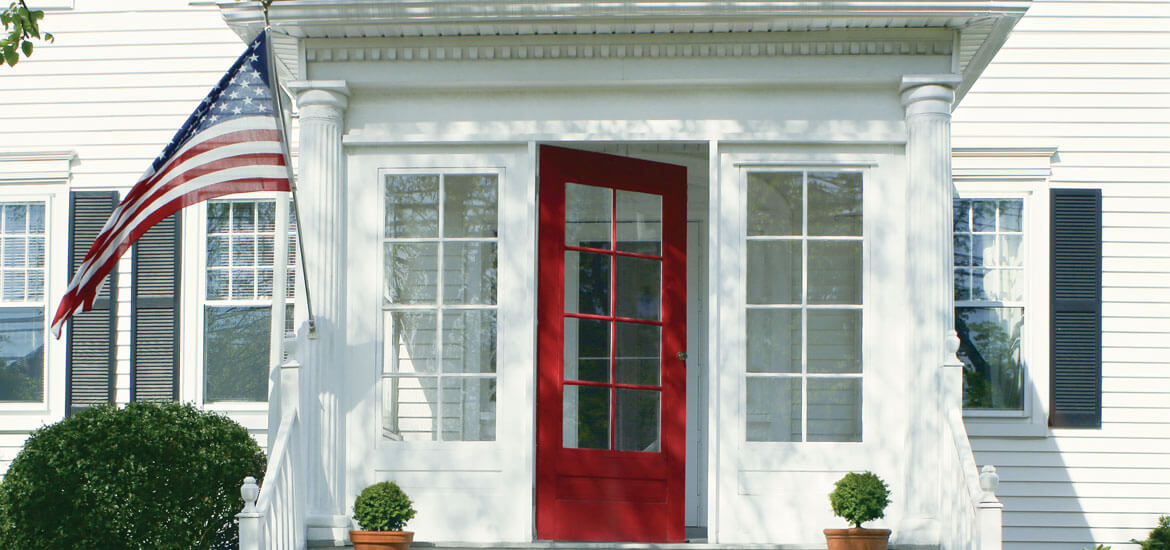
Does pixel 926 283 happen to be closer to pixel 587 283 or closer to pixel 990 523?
pixel 990 523

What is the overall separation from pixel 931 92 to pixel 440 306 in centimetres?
300

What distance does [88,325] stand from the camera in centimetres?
953

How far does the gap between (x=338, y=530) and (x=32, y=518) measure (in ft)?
6.70

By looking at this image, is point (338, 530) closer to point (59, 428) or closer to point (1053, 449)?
point (59, 428)

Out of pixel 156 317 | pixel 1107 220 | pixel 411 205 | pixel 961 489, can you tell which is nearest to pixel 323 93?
pixel 411 205

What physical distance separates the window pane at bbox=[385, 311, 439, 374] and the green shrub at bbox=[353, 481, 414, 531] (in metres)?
0.83

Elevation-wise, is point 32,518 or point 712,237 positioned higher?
point 712,237

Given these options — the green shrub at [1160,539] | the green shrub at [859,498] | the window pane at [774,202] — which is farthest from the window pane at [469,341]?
the green shrub at [1160,539]

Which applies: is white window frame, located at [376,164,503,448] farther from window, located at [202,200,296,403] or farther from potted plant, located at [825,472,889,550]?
window, located at [202,200,296,403]

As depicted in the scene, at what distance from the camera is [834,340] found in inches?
Result: 271

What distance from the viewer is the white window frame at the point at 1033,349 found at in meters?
9.16

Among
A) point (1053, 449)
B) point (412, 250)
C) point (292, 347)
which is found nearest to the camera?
point (292, 347)

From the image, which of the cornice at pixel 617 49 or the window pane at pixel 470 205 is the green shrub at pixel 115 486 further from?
the cornice at pixel 617 49

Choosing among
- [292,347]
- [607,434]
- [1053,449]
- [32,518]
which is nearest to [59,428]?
[32,518]
